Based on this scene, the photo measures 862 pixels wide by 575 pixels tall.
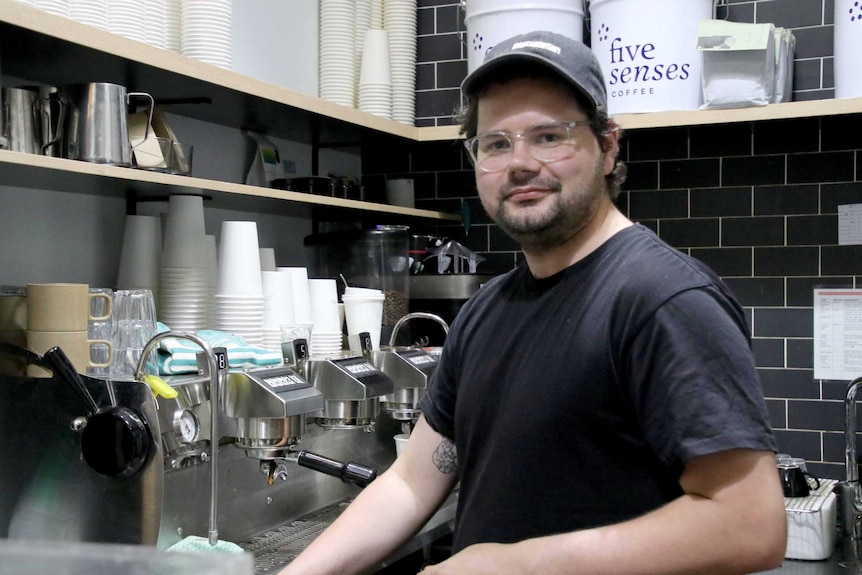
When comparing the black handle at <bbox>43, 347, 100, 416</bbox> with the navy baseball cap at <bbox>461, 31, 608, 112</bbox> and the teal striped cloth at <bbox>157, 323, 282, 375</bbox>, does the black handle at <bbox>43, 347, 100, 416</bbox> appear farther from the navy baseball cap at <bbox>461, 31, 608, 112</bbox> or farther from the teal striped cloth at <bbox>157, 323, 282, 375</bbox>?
Answer: the navy baseball cap at <bbox>461, 31, 608, 112</bbox>

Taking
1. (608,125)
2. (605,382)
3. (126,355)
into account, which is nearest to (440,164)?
(126,355)

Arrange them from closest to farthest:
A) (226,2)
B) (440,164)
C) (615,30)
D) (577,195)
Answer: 1. (577,195)
2. (226,2)
3. (615,30)
4. (440,164)

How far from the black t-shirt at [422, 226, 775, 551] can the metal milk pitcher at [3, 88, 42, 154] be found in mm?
950

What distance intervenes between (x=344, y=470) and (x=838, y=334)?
182cm

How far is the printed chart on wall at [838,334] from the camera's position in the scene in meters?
3.11

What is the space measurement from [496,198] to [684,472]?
1.63 ft

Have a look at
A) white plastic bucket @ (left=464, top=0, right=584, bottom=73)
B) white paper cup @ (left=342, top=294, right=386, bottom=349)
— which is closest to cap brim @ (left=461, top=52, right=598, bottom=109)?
white paper cup @ (left=342, top=294, right=386, bottom=349)

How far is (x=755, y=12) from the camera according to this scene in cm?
323

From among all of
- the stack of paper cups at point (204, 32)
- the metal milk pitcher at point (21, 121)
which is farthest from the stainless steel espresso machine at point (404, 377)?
the metal milk pitcher at point (21, 121)

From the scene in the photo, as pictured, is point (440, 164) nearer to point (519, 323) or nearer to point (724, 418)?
point (519, 323)

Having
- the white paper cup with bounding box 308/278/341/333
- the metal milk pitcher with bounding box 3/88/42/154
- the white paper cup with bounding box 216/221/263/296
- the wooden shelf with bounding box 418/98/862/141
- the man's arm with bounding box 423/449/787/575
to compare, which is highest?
the wooden shelf with bounding box 418/98/862/141

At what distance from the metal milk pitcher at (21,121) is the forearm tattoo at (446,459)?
968 millimetres

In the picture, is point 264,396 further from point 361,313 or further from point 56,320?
point 361,313

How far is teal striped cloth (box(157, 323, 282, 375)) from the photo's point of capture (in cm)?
209
